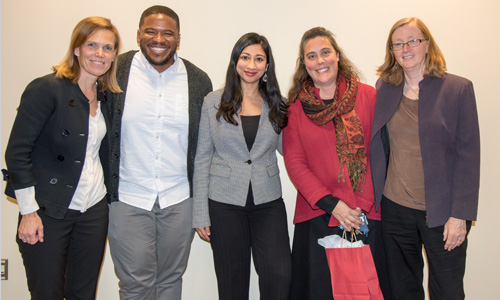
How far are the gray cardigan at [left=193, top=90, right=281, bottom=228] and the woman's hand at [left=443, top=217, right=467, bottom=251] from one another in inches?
37.0

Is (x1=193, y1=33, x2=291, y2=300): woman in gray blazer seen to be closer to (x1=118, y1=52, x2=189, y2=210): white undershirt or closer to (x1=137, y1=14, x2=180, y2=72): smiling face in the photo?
(x1=118, y1=52, x2=189, y2=210): white undershirt

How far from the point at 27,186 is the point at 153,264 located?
849 millimetres

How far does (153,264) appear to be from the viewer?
2264 millimetres

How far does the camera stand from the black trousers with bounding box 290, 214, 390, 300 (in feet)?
7.22

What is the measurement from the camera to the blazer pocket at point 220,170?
7.24 ft

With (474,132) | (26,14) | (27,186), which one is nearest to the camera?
(27,186)

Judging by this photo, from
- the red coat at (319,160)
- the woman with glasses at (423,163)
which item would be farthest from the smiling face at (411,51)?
the red coat at (319,160)

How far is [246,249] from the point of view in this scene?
220 centimetres

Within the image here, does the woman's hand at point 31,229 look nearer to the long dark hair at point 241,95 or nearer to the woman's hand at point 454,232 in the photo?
the long dark hair at point 241,95

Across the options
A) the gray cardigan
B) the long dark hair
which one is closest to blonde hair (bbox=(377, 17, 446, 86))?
the long dark hair

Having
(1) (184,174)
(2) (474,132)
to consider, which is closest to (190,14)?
(1) (184,174)

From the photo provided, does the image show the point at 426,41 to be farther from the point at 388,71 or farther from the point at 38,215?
the point at 38,215

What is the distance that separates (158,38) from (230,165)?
0.86 metres

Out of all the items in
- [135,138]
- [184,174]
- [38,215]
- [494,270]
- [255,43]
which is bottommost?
[494,270]
